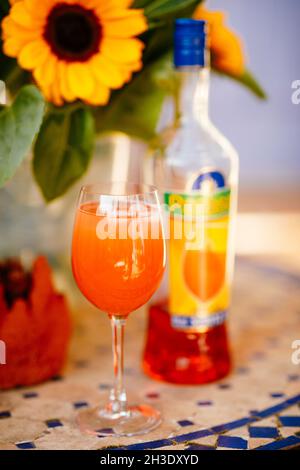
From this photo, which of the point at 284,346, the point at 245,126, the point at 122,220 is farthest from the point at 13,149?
the point at 245,126

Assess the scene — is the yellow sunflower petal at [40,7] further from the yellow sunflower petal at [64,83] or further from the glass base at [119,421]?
the glass base at [119,421]

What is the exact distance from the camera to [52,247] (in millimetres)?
1086

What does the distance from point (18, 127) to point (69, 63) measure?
10 centimetres

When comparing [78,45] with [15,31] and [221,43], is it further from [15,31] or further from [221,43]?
[221,43]

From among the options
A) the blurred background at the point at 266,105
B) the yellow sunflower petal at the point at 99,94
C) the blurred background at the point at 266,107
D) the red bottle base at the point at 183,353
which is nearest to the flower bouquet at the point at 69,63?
the yellow sunflower petal at the point at 99,94

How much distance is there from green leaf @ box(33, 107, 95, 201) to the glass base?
0.85 ft

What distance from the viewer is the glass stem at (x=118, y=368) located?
0.83 m

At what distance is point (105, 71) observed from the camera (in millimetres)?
859

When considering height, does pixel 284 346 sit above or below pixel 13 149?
below

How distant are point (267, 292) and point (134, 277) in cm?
50

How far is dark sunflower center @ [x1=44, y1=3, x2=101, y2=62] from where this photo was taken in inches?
33.0
